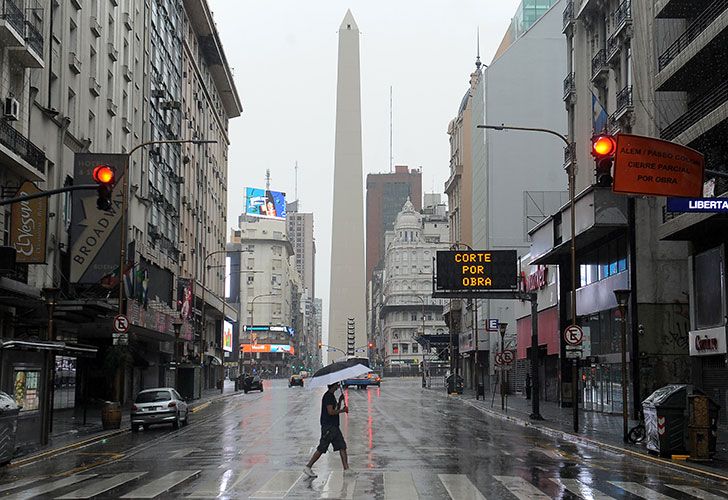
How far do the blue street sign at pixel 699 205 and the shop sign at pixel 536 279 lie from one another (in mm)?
37333

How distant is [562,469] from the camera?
19.7 m

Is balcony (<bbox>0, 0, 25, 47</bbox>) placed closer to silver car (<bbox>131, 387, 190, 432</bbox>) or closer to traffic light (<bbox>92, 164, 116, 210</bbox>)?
silver car (<bbox>131, 387, 190, 432</bbox>)

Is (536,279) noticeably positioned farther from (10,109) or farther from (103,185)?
(103,185)

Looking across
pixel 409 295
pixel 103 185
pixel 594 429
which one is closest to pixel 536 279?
pixel 594 429

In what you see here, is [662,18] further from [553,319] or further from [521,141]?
[521,141]

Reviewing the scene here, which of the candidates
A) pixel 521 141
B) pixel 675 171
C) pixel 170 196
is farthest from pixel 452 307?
pixel 675 171

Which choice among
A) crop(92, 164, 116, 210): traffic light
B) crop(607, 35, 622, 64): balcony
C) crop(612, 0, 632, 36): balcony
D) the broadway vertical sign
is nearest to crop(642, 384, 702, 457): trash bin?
crop(92, 164, 116, 210): traffic light

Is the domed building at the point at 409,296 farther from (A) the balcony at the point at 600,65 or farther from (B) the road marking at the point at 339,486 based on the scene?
(B) the road marking at the point at 339,486

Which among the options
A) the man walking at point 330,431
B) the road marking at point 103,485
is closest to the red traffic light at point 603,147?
the man walking at point 330,431

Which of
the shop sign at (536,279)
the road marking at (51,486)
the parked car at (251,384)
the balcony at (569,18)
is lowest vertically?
the parked car at (251,384)

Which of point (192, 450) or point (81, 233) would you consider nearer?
point (192, 450)

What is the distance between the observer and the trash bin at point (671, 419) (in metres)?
21.6

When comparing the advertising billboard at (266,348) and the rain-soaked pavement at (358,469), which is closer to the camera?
the rain-soaked pavement at (358,469)

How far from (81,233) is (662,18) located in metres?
24.8
